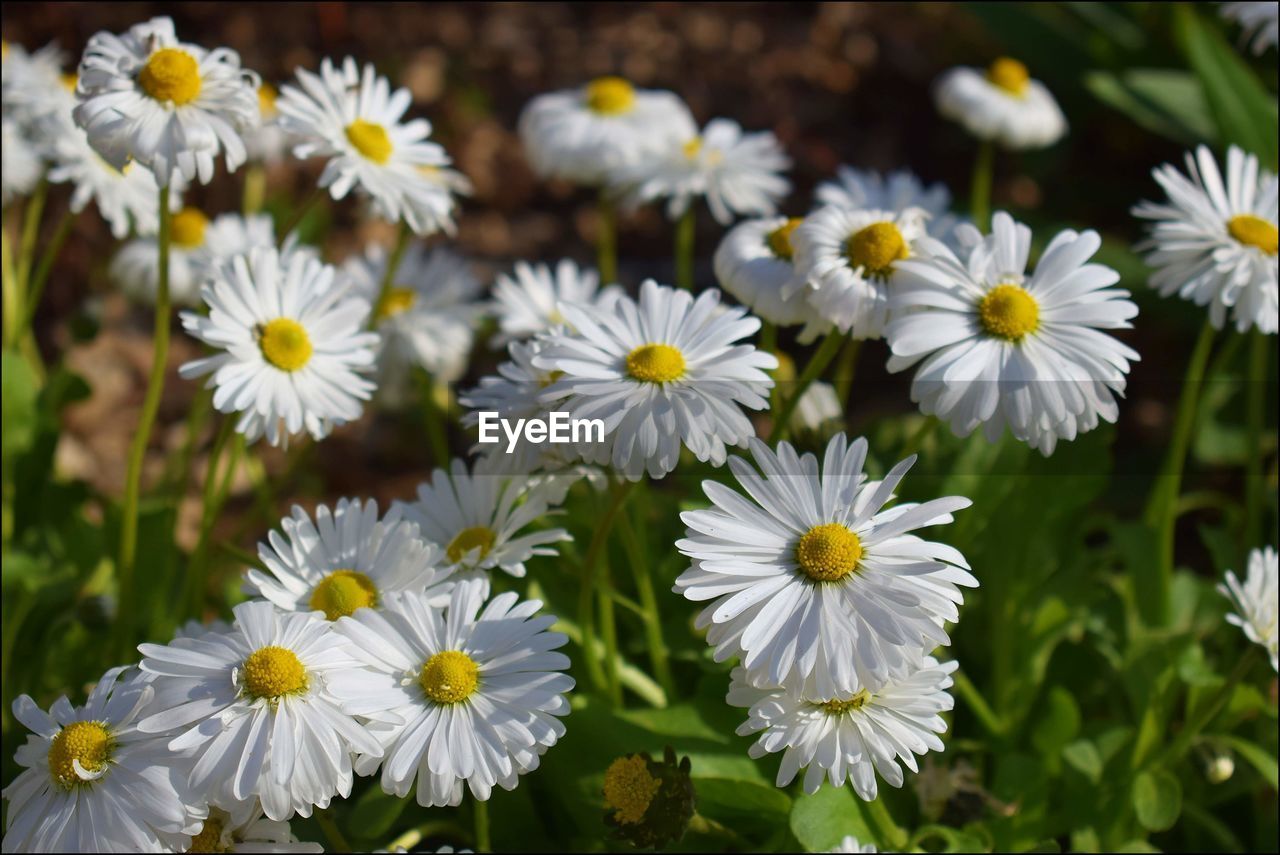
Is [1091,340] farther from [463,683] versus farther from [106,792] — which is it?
[106,792]

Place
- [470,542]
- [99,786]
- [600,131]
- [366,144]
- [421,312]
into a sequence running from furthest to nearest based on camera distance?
[600,131] < [421,312] < [366,144] < [470,542] < [99,786]

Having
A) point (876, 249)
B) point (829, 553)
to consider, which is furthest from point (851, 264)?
point (829, 553)

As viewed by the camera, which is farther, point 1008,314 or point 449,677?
point 1008,314

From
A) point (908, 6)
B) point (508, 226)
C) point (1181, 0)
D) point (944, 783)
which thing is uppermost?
point (908, 6)

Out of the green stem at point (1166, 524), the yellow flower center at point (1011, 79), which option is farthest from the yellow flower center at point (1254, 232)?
the yellow flower center at point (1011, 79)

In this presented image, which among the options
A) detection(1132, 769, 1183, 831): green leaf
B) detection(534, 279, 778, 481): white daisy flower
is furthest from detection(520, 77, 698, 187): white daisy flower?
detection(1132, 769, 1183, 831): green leaf

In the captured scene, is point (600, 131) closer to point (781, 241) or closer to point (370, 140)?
point (370, 140)

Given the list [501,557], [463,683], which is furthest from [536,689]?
[501,557]
